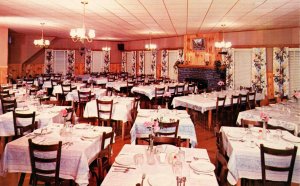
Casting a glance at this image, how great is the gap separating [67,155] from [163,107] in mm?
6357

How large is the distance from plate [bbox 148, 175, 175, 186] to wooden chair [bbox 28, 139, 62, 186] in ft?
4.30

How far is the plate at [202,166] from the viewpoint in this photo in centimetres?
292

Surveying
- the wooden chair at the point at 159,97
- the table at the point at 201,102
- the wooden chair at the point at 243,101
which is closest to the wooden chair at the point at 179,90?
the wooden chair at the point at 159,97

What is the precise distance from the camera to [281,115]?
233 inches

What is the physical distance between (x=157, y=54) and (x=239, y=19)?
837cm

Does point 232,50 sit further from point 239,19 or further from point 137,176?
point 137,176

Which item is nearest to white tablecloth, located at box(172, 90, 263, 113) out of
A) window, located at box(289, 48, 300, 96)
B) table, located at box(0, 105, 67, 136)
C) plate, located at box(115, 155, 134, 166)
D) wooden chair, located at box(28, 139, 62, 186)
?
table, located at box(0, 105, 67, 136)

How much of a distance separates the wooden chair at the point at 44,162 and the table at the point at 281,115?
4.19 m

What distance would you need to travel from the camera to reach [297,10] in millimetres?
7023

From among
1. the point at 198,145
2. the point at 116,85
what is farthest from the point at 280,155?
the point at 116,85

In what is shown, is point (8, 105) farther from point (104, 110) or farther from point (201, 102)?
point (201, 102)

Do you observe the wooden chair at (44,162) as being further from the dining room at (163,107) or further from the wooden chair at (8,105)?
the wooden chair at (8,105)

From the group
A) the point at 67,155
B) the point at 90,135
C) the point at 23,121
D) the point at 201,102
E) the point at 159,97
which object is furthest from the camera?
the point at 159,97

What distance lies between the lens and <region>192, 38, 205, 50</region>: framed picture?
43.7ft
